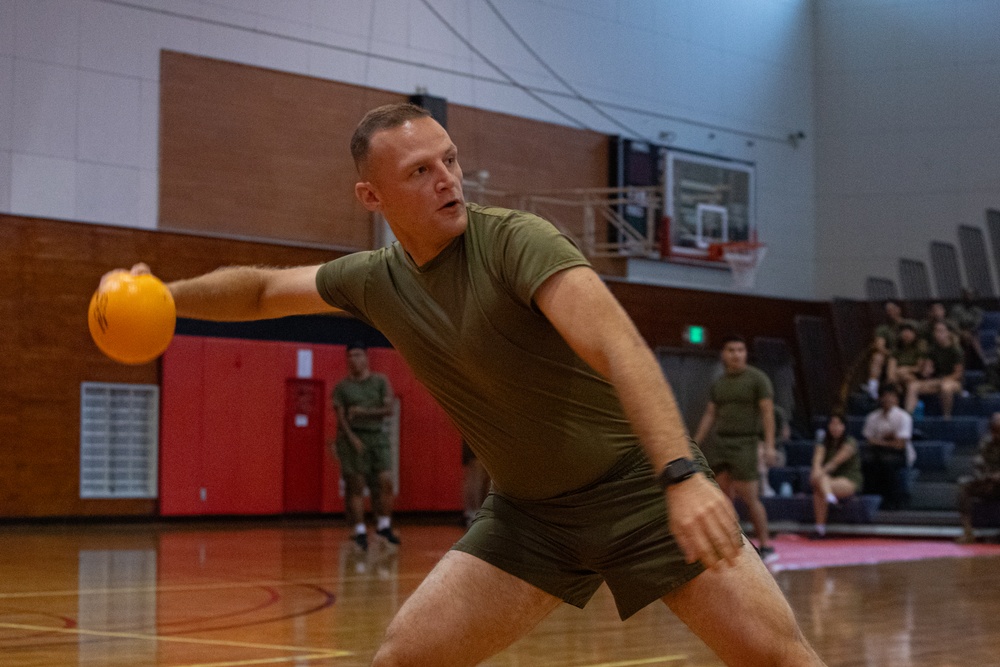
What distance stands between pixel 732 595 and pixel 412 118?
1430 millimetres

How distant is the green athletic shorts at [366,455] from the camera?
12305mm

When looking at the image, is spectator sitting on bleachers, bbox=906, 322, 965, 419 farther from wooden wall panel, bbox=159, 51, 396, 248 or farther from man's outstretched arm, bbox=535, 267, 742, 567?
man's outstretched arm, bbox=535, 267, 742, 567

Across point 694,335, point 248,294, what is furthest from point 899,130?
point 248,294

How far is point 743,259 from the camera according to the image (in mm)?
20219

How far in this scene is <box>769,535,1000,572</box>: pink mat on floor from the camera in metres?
11.7

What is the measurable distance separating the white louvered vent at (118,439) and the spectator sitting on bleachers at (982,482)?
956 centimetres

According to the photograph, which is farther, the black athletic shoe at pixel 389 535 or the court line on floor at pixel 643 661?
the black athletic shoe at pixel 389 535

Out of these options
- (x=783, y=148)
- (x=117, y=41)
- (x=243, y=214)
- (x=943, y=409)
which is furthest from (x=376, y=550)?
(x=783, y=148)

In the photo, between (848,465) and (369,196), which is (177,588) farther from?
(848,465)

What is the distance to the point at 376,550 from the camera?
12359 mm

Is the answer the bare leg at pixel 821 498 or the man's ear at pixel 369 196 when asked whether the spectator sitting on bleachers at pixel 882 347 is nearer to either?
the bare leg at pixel 821 498

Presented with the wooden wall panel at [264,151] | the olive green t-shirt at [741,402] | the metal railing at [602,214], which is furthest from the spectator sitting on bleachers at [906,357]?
the olive green t-shirt at [741,402]

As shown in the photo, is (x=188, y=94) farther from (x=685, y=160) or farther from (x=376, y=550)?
(x=685, y=160)

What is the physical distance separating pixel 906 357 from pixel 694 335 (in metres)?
3.96
